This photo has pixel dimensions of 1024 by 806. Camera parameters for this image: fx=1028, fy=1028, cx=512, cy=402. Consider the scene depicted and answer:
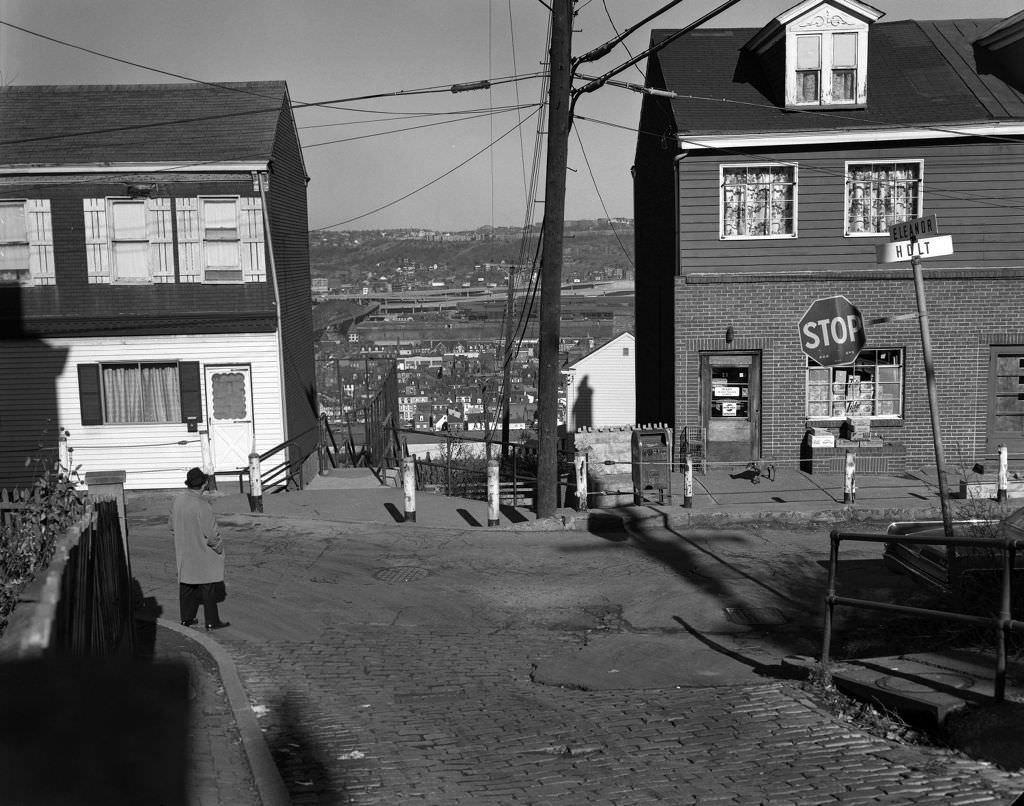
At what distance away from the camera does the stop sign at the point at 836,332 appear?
19719mm

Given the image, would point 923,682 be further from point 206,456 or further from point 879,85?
point 879,85

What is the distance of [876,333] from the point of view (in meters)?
19.8

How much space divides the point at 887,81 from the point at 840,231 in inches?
141

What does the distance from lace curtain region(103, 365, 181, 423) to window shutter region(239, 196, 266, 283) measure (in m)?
2.51

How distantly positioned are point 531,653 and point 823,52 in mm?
14764

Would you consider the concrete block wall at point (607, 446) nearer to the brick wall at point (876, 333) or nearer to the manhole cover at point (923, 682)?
the brick wall at point (876, 333)

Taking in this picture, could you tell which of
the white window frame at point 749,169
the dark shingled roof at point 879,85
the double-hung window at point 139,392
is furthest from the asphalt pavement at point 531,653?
the dark shingled roof at point 879,85

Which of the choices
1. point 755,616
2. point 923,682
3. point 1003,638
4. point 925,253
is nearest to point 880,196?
point 925,253

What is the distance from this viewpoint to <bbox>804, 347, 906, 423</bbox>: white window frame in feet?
65.3

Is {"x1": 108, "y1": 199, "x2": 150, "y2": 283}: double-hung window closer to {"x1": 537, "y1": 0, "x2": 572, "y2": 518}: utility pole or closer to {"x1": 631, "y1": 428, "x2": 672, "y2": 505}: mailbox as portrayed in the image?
{"x1": 537, "y1": 0, "x2": 572, "y2": 518}: utility pole

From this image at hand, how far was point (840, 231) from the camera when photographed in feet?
64.7

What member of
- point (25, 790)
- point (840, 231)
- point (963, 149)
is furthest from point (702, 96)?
point (25, 790)

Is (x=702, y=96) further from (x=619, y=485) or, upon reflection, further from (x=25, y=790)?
(x=25, y=790)

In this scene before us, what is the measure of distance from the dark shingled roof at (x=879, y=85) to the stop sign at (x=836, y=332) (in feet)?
11.0
